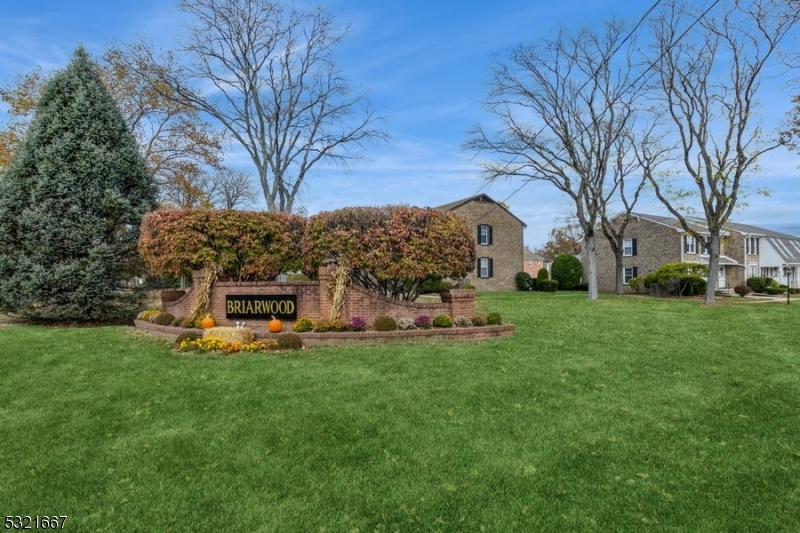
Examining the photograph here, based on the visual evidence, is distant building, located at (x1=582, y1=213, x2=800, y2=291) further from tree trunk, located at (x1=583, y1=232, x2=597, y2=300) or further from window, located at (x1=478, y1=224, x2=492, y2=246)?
tree trunk, located at (x1=583, y1=232, x2=597, y2=300)

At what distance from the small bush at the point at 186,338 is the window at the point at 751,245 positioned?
42.6 metres

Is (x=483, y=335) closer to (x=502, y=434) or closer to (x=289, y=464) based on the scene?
(x=502, y=434)

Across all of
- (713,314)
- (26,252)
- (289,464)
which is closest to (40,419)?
(289,464)

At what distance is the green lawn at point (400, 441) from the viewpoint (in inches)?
121

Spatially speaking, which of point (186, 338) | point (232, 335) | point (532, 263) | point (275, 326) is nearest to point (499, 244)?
point (275, 326)

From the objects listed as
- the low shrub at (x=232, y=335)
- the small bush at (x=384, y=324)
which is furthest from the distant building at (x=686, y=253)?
the low shrub at (x=232, y=335)

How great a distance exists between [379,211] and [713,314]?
1247cm

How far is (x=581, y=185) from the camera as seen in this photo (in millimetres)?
23859

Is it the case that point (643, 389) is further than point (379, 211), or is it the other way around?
point (379, 211)

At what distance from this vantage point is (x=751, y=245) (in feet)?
123

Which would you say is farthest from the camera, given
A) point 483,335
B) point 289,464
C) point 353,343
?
point 483,335

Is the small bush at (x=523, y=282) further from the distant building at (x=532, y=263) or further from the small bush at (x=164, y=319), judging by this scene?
the distant building at (x=532, y=263)

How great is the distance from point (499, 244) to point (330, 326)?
27.0 meters

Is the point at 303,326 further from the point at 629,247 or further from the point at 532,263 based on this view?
the point at 532,263
